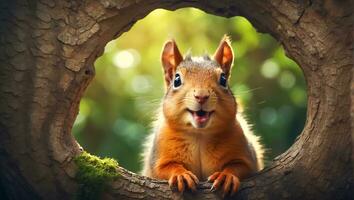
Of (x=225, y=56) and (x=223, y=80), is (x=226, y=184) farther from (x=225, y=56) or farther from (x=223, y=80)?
(x=225, y=56)

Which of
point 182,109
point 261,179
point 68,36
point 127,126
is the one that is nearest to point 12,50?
point 68,36

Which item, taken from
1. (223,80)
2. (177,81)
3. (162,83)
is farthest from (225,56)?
(162,83)

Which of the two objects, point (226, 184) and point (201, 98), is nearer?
point (226, 184)

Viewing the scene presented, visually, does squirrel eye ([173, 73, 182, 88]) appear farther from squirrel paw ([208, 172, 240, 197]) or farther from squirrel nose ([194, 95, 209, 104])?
squirrel paw ([208, 172, 240, 197])

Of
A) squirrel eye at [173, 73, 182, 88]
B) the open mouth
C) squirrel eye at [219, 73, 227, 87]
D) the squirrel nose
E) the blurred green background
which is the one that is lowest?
the blurred green background

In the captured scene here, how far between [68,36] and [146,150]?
1981mm

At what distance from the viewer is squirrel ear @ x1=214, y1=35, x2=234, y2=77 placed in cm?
580

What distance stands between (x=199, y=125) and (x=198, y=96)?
21cm

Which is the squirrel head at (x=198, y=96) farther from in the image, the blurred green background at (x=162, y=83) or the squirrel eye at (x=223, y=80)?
the blurred green background at (x=162, y=83)

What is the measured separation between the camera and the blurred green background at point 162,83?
26.9 ft

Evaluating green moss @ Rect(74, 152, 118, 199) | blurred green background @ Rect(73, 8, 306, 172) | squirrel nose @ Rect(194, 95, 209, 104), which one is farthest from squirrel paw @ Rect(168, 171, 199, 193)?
blurred green background @ Rect(73, 8, 306, 172)

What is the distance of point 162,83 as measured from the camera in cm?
820

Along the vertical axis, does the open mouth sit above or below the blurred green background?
above

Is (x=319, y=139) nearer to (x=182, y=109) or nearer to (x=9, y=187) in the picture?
(x=182, y=109)
